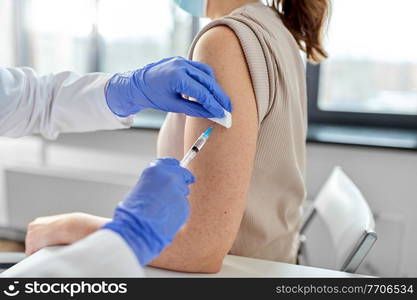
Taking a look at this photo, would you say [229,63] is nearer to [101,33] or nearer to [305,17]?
[305,17]

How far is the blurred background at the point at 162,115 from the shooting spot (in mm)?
1969

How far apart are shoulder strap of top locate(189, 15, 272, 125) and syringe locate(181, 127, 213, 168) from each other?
126mm

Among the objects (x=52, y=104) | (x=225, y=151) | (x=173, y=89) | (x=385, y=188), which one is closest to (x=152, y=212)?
(x=225, y=151)

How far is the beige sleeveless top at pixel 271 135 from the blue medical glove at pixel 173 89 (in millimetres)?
69

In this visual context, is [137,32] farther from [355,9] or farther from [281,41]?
[281,41]

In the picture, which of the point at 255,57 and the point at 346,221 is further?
the point at 346,221

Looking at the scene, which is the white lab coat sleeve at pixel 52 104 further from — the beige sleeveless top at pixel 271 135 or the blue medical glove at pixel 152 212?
the blue medical glove at pixel 152 212

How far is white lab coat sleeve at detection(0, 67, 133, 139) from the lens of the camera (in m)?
1.22

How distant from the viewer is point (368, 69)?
2.29m

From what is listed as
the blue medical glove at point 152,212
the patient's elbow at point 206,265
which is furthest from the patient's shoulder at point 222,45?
the patient's elbow at point 206,265

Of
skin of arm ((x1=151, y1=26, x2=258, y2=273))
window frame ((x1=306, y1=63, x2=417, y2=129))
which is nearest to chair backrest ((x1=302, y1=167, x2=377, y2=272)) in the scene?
skin of arm ((x1=151, y1=26, x2=258, y2=273))

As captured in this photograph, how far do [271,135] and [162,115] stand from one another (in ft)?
5.87

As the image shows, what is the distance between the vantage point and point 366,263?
6.59 feet

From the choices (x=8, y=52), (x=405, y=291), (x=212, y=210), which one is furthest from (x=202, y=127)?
(x=8, y=52)
